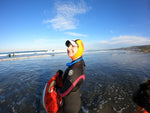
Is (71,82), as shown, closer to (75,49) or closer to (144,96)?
(75,49)

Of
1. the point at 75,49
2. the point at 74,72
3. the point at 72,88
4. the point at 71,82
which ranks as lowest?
the point at 72,88

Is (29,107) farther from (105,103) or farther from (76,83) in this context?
(105,103)

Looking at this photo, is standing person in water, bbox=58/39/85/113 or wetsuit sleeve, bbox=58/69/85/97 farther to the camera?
standing person in water, bbox=58/39/85/113

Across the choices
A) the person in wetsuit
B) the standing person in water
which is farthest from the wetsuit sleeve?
the person in wetsuit

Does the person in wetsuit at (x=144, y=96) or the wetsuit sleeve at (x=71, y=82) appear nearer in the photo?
the person in wetsuit at (x=144, y=96)

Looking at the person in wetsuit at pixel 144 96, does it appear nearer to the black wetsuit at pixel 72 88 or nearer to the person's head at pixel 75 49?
the black wetsuit at pixel 72 88

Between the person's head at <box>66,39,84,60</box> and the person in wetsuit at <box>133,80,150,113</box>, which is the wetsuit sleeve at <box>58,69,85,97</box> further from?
the person in wetsuit at <box>133,80,150,113</box>

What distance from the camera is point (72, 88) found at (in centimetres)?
192

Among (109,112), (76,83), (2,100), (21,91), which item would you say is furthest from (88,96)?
(2,100)

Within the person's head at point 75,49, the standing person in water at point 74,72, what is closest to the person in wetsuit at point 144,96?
the standing person in water at point 74,72

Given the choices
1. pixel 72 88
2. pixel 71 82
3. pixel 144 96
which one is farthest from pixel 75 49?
pixel 144 96

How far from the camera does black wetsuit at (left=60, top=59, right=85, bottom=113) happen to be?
6.33 ft

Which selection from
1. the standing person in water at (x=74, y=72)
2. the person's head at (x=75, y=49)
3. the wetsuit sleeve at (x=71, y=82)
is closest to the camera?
the wetsuit sleeve at (x=71, y=82)

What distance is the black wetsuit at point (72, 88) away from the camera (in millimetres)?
1929
